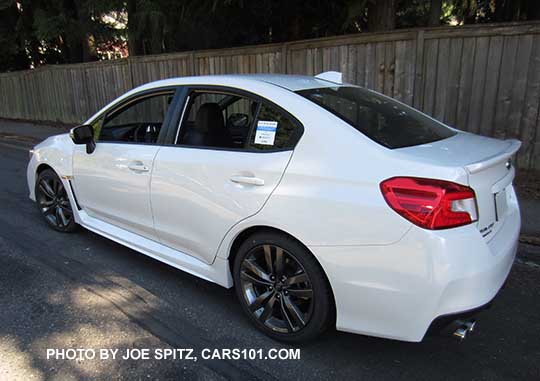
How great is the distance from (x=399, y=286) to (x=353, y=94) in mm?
1646

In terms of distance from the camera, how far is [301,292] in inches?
103

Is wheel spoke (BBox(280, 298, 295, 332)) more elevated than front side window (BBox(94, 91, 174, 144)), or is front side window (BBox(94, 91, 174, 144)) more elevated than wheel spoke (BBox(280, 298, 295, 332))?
front side window (BBox(94, 91, 174, 144))

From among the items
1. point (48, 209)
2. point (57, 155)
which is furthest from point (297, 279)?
point (48, 209)

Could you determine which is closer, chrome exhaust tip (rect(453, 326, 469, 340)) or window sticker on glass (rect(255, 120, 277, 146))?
chrome exhaust tip (rect(453, 326, 469, 340))

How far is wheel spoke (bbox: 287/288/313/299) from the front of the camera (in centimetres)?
256

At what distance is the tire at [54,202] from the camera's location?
14.9ft

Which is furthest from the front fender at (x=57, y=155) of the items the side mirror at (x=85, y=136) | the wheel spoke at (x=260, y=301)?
the wheel spoke at (x=260, y=301)

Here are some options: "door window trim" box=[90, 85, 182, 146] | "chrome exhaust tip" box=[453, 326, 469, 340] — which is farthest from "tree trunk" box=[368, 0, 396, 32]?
"chrome exhaust tip" box=[453, 326, 469, 340]

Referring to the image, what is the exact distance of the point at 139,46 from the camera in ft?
39.2

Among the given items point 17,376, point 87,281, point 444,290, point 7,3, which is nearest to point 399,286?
point 444,290

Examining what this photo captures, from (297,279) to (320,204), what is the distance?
526 mm

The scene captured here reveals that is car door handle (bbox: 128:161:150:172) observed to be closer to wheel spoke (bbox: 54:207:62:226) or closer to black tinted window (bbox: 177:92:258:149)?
black tinted window (bbox: 177:92:258:149)

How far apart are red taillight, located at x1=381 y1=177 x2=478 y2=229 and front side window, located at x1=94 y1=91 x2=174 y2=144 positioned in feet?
6.99

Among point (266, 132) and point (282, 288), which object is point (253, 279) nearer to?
point (282, 288)
